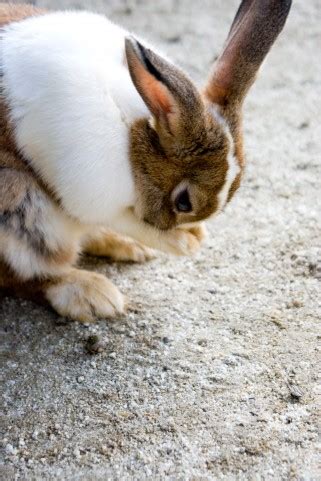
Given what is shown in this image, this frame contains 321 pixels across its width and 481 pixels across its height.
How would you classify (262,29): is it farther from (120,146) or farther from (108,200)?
(108,200)

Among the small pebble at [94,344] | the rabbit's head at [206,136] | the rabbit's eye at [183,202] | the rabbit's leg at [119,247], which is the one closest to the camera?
the rabbit's head at [206,136]

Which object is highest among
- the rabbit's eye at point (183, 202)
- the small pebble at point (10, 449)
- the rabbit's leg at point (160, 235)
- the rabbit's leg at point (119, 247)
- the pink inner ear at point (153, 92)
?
the pink inner ear at point (153, 92)

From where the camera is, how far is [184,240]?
121 inches

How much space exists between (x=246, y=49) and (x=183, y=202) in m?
0.61

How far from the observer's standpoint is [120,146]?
2789mm

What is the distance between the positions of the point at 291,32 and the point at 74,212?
11.4 ft

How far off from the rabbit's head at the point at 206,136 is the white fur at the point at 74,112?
8cm

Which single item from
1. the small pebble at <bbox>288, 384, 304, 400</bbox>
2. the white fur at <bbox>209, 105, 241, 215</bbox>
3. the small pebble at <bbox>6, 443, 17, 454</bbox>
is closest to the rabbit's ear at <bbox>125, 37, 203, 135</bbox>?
the white fur at <bbox>209, 105, 241, 215</bbox>

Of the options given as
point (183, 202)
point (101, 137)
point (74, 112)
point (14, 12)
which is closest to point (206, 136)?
point (183, 202)

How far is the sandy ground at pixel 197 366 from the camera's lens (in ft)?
8.09

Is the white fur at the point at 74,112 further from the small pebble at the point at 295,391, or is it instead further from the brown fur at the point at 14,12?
the small pebble at the point at 295,391

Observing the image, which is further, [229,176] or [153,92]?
[229,176]

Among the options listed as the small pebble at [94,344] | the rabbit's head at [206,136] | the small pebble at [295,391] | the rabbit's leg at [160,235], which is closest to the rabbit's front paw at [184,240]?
the rabbit's leg at [160,235]

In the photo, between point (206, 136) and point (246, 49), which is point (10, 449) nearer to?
point (206, 136)
